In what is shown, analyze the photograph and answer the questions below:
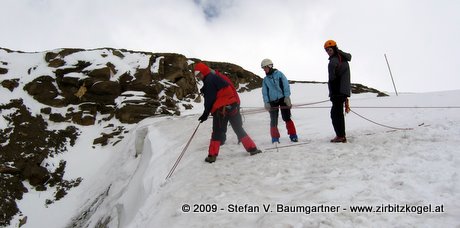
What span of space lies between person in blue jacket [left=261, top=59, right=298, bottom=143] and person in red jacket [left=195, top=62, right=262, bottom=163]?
1178 millimetres

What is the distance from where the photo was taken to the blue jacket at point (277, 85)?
7.61 metres

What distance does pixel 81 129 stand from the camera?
55.4 ft

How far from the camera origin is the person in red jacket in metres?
6.42

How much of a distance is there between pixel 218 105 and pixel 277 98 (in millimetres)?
1799

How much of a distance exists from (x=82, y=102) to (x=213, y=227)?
56.3 ft

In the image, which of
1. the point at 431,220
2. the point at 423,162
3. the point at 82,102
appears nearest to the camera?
the point at 431,220

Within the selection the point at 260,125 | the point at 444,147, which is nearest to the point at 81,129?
the point at 260,125

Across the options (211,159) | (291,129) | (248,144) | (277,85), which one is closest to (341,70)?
(277,85)

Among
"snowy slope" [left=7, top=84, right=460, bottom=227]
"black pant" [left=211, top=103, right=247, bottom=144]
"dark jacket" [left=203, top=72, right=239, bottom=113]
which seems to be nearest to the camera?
"snowy slope" [left=7, top=84, right=460, bottom=227]

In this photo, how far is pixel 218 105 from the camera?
6.48m

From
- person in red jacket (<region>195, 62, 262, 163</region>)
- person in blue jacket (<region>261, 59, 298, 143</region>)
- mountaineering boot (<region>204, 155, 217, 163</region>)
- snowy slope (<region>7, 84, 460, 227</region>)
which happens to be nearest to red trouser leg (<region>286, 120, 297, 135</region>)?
person in blue jacket (<region>261, 59, 298, 143</region>)

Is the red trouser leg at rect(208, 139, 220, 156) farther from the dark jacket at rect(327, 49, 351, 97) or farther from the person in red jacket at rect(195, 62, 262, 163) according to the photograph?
the dark jacket at rect(327, 49, 351, 97)

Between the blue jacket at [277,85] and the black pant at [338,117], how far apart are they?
1214mm

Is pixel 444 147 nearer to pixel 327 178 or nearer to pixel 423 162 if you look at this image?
pixel 423 162
